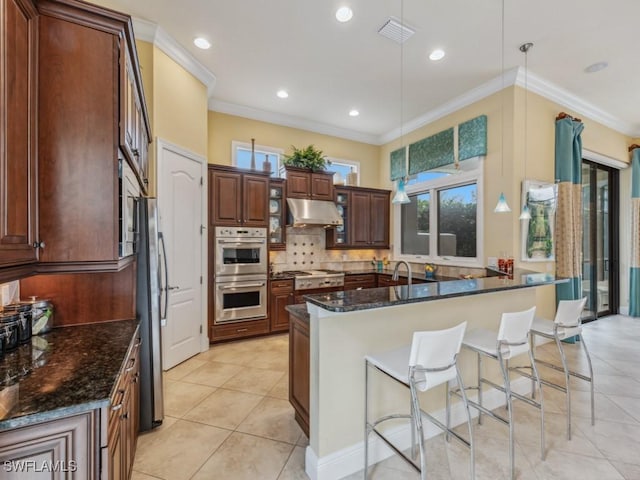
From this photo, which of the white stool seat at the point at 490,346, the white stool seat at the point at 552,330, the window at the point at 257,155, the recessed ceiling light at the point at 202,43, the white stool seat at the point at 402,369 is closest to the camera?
the white stool seat at the point at 402,369

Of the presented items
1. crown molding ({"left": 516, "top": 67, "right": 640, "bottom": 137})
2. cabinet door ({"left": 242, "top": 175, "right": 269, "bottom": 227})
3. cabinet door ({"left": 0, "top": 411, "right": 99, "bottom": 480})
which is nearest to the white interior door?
cabinet door ({"left": 242, "top": 175, "right": 269, "bottom": 227})

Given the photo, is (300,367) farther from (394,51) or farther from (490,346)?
(394,51)

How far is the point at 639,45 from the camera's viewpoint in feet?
10.4

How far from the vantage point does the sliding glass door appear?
206 inches

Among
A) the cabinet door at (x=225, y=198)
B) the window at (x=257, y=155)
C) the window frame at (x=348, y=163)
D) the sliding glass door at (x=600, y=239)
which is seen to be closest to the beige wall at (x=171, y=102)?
the cabinet door at (x=225, y=198)

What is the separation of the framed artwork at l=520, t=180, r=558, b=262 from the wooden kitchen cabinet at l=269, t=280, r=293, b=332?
10.8ft

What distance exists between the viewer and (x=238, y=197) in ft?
13.9

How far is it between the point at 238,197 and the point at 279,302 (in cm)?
169

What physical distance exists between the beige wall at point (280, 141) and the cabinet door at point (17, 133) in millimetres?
3290

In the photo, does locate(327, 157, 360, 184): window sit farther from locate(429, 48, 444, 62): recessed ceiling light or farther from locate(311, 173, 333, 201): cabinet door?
locate(429, 48, 444, 62): recessed ceiling light

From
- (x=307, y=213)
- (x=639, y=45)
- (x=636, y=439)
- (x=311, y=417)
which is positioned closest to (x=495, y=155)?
(x=639, y=45)

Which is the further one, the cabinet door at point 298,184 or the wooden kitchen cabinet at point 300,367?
the cabinet door at point 298,184

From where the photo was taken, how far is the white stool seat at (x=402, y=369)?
158cm

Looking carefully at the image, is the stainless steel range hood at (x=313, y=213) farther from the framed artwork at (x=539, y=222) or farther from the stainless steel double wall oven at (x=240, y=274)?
the framed artwork at (x=539, y=222)
